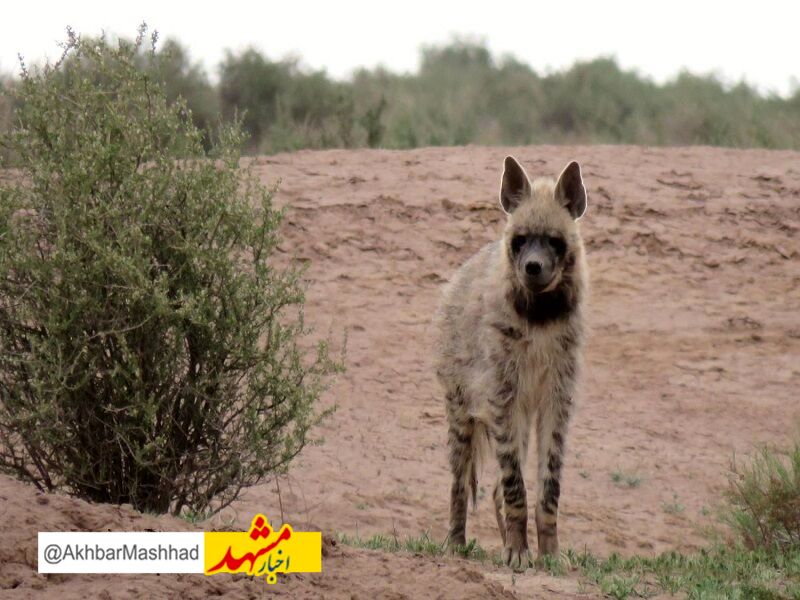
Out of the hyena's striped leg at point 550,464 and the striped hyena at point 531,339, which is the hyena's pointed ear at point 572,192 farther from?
the hyena's striped leg at point 550,464

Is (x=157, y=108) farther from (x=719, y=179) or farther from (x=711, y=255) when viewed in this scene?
(x=719, y=179)

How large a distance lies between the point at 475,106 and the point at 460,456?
722 inches

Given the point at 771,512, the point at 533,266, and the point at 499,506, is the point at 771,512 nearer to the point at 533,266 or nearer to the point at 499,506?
the point at 499,506

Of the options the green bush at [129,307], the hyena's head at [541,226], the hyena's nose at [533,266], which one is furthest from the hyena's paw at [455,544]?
the hyena's nose at [533,266]

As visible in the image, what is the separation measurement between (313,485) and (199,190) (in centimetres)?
366

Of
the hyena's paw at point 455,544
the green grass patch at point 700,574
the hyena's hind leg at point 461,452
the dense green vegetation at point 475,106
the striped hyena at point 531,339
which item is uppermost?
the dense green vegetation at point 475,106

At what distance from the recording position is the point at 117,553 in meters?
5.40

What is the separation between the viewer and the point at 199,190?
6.98m

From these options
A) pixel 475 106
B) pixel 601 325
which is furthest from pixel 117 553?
pixel 475 106

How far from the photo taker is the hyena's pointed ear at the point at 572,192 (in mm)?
8242

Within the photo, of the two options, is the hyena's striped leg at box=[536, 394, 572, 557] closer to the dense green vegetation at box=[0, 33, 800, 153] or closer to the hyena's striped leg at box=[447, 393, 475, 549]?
the hyena's striped leg at box=[447, 393, 475, 549]

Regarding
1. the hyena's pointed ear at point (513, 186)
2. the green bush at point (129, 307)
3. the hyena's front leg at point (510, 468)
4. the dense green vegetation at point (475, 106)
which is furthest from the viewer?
the dense green vegetation at point (475, 106)

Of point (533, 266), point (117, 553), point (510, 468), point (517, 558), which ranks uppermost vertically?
point (533, 266)

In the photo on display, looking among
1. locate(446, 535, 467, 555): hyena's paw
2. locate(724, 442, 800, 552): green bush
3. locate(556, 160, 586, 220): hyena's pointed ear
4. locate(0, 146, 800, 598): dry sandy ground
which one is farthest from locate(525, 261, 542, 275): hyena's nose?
locate(724, 442, 800, 552): green bush
